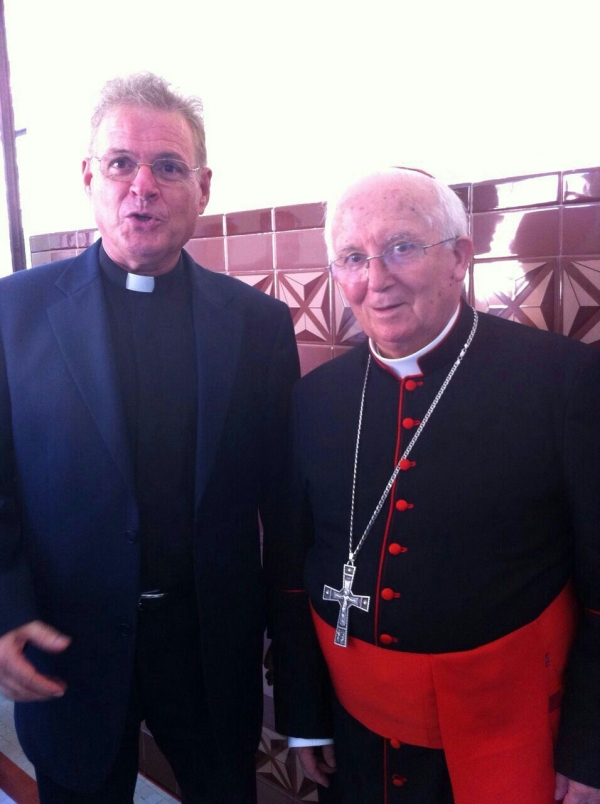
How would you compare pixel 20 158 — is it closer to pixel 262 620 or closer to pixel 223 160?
pixel 223 160

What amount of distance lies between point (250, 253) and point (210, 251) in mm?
203

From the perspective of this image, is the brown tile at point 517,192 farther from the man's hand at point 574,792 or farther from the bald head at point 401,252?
the man's hand at point 574,792

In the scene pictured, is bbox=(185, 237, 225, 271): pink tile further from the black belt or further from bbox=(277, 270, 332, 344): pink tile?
the black belt

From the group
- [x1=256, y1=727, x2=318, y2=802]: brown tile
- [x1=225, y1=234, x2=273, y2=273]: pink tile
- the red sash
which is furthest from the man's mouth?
[x1=256, y1=727, x2=318, y2=802]: brown tile

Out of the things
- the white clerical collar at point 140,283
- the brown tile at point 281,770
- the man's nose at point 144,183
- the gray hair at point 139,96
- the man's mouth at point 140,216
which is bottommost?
the brown tile at point 281,770

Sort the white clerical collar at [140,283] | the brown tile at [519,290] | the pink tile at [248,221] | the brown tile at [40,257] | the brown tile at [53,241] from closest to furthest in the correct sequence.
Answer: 1. the brown tile at [519,290]
2. the white clerical collar at [140,283]
3. the pink tile at [248,221]
4. the brown tile at [53,241]
5. the brown tile at [40,257]

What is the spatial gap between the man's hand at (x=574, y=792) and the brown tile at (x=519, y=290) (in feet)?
3.08

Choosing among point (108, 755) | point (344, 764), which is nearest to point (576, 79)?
point (344, 764)

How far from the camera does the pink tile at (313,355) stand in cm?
190

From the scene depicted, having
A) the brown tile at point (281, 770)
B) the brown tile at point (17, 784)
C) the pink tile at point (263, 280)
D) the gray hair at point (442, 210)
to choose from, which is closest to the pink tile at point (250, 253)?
the pink tile at point (263, 280)

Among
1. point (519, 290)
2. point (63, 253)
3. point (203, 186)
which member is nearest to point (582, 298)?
point (519, 290)

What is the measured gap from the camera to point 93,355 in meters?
1.40

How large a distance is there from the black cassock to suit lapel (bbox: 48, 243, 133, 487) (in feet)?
1.59

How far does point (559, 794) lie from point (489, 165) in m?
1.37
